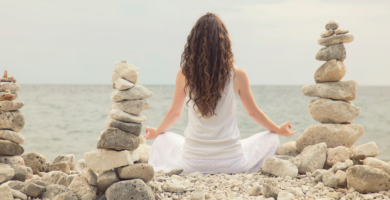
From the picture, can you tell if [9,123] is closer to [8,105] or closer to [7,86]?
[8,105]

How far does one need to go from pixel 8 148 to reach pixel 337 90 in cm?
503

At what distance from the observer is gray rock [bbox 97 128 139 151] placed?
3262 millimetres

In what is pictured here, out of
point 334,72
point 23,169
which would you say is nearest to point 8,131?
point 23,169

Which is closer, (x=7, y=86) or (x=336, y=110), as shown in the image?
(x=7, y=86)

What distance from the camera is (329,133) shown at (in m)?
4.75

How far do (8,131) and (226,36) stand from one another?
3.37 meters

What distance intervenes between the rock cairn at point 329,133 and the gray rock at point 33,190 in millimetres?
2724

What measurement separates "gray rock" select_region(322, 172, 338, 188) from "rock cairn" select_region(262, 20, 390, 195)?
4.5 inches

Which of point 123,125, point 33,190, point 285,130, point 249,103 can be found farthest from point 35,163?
point 285,130

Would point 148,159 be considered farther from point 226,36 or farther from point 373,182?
point 373,182

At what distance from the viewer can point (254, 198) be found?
10.9ft

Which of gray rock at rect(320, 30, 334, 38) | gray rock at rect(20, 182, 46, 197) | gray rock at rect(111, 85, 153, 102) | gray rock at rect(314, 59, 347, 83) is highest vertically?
gray rock at rect(320, 30, 334, 38)

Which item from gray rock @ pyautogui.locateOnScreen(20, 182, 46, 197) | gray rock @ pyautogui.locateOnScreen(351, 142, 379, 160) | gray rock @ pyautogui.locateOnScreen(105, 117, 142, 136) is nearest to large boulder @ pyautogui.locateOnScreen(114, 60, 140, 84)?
gray rock @ pyautogui.locateOnScreen(105, 117, 142, 136)

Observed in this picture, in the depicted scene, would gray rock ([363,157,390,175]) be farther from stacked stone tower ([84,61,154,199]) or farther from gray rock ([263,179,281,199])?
stacked stone tower ([84,61,154,199])
